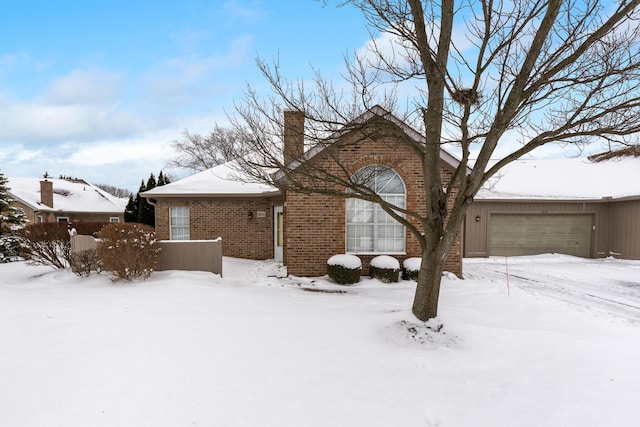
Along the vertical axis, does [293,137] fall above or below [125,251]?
above

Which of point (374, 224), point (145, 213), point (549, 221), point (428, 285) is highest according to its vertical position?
point (145, 213)

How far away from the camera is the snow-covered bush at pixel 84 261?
8.41m

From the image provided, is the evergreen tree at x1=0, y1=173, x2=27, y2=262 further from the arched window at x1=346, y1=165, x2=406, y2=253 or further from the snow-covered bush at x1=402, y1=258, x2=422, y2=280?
the snow-covered bush at x1=402, y1=258, x2=422, y2=280

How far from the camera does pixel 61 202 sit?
29.5 m

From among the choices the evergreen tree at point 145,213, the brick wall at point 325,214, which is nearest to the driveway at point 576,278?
the brick wall at point 325,214

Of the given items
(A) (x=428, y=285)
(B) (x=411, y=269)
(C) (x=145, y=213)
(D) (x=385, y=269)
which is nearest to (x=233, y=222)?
(D) (x=385, y=269)

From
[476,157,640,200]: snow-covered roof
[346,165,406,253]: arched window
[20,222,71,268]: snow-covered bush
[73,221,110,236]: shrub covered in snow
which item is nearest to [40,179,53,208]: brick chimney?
[73,221,110,236]: shrub covered in snow

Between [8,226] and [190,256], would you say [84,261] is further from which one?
[8,226]

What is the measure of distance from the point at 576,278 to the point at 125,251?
513 inches

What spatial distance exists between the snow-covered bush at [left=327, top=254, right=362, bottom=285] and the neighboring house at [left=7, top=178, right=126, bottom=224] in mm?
27692

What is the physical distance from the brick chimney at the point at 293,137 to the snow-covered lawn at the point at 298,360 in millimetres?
2749

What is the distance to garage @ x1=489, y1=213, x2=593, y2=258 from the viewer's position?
1586cm

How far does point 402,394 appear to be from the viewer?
365 cm

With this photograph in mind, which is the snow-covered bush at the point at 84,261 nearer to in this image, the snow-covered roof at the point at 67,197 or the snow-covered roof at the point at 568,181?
the snow-covered roof at the point at 568,181
